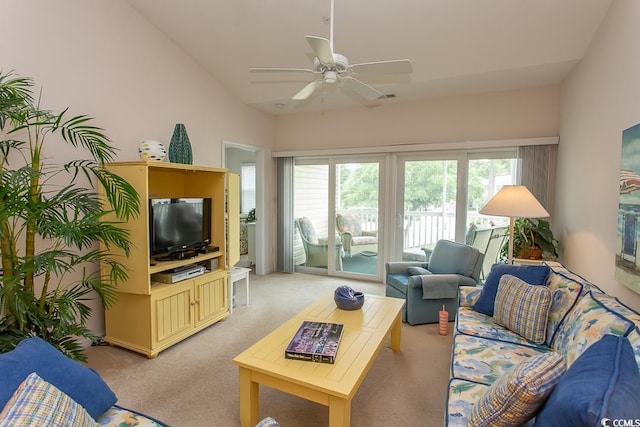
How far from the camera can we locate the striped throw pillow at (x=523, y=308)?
2125 mm

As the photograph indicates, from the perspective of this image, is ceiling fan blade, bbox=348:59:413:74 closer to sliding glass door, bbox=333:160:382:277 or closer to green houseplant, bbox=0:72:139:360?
green houseplant, bbox=0:72:139:360

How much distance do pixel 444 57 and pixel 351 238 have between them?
9.18ft

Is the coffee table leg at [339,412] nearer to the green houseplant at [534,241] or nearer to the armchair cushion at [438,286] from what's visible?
the armchair cushion at [438,286]

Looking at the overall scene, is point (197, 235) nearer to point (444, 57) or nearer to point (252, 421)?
point (252, 421)

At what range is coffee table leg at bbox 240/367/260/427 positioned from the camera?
1.89 m

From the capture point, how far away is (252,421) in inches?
76.0

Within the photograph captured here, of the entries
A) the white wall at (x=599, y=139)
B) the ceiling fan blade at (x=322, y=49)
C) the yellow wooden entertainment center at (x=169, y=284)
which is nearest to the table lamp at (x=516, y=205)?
the white wall at (x=599, y=139)

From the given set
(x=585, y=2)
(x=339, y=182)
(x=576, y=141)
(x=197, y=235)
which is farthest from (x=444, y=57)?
(x=197, y=235)

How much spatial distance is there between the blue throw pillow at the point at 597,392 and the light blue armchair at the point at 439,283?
212 cm

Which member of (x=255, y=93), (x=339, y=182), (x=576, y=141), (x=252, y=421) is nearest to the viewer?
(x=252, y=421)

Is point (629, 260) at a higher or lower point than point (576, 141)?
lower

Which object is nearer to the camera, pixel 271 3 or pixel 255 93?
pixel 271 3

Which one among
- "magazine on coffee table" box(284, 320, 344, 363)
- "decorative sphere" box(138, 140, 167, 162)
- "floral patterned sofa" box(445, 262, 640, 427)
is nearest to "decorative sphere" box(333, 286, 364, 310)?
"magazine on coffee table" box(284, 320, 344, 363)

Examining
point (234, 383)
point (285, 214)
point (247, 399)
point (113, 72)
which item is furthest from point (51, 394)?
point (285, 214)
